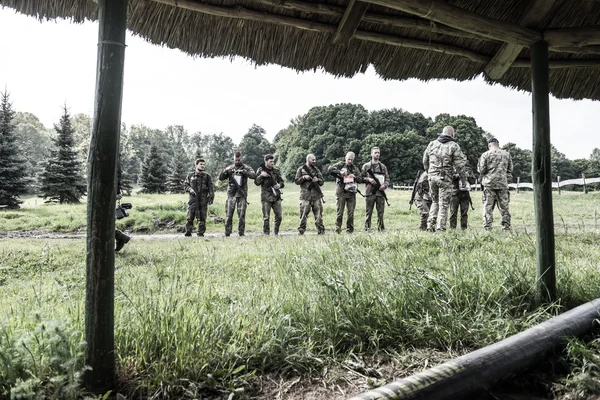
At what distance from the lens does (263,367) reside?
233 centimetres

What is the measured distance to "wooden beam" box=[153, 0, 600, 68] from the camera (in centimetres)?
312

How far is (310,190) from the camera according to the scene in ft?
39.5

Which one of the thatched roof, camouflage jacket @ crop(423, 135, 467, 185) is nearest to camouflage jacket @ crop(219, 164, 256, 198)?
camouflage jacket @ crop(423, 135, 467, 185)

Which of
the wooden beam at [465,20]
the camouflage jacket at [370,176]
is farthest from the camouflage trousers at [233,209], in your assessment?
the wooden beam at [465,20]

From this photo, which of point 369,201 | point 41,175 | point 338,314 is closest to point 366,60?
point 338,314

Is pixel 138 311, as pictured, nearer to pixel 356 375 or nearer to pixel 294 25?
pixel 356 375

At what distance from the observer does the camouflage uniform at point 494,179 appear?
9.76m

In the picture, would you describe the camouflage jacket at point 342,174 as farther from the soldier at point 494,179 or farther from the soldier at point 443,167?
the soldier at point 494,179

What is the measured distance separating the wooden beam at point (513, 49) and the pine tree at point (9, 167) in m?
26.8

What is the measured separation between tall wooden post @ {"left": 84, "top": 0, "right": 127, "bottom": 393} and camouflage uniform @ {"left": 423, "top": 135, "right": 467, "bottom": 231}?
8111mm

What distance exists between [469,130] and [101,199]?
69.8 meters

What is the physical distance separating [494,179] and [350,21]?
7970 mm

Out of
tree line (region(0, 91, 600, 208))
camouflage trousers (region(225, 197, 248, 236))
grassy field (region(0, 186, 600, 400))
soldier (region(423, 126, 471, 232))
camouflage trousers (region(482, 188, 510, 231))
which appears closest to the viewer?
grassy field (region(0, 186, 600, 400))

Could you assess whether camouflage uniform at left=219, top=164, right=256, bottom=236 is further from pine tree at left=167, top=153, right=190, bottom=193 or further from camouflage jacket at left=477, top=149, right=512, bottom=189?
pine tree at left=167, top=153, right=190, bottom=193
